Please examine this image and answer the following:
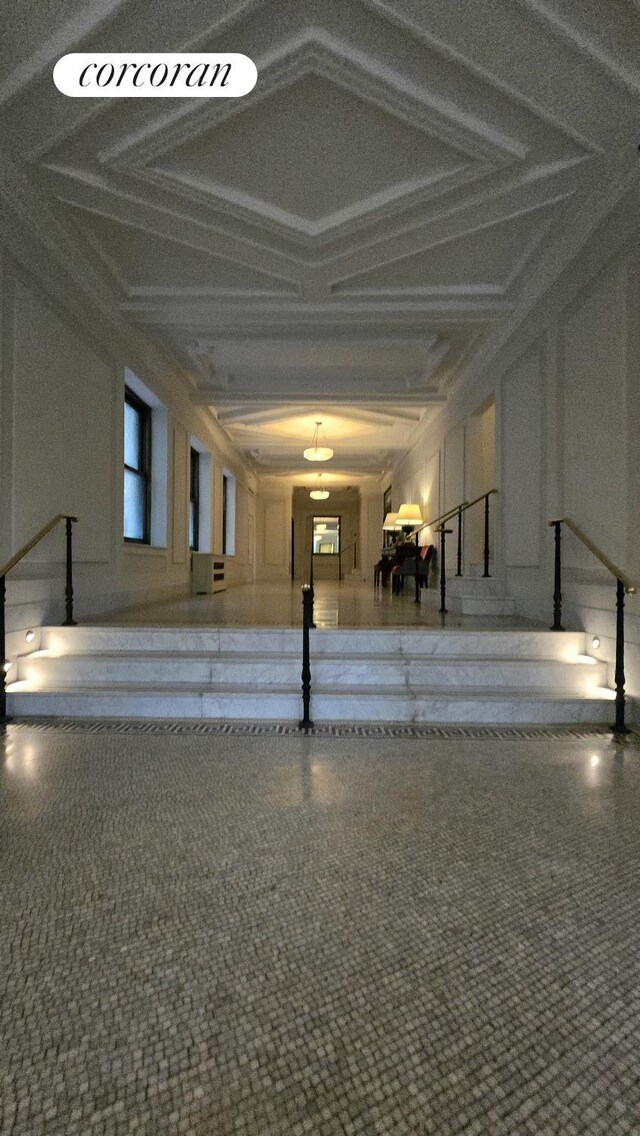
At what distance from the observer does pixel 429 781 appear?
2.24 meters

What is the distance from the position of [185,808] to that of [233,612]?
3426 mm

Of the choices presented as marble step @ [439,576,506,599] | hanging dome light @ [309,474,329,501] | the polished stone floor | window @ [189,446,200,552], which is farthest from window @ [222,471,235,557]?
marble step @ [439,576,506,599]

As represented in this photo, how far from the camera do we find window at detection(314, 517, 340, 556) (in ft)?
64.9

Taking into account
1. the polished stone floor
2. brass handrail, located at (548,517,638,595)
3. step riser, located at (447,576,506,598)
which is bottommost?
the polished stone floor

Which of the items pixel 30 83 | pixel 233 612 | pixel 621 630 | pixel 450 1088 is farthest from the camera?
pixel 233 612

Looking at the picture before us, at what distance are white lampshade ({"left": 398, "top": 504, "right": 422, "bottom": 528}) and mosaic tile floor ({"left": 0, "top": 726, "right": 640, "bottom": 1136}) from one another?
24.4 feet

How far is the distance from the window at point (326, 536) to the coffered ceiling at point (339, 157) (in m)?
14.2

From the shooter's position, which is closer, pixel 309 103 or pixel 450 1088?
pixel 450 1088

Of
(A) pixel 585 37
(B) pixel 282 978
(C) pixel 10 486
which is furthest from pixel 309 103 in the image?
(B) pixel 282 978

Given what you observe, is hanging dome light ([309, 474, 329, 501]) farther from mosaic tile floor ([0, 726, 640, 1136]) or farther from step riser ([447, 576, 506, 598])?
mosaic tile floor ([0, 726, 640, 1136])

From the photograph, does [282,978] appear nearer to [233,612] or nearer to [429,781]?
[429,781]

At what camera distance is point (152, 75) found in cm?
260

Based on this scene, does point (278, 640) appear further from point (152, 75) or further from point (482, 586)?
point (152, 75)

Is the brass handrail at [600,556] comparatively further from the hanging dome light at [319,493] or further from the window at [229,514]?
the hanging dome light at [319,493]
